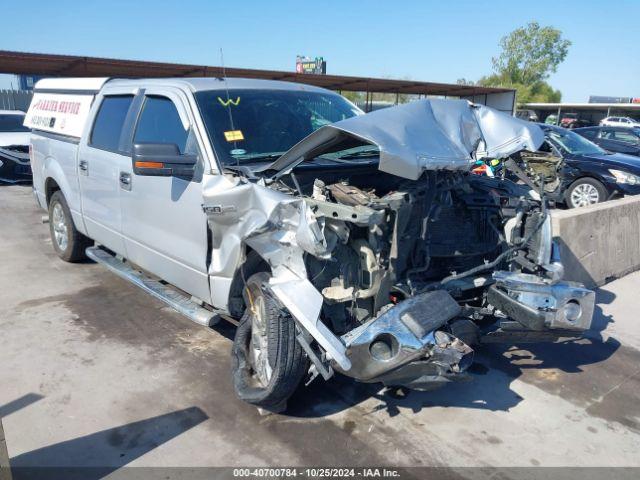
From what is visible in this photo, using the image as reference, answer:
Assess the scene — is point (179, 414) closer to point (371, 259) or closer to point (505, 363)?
point (371, 259)

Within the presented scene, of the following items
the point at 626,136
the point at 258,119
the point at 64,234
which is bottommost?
the point at 64,234

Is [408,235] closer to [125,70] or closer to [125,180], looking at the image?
[125,180]

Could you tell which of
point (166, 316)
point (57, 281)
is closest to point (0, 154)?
point (57, 281)

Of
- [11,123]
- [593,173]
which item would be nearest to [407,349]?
[593,173]

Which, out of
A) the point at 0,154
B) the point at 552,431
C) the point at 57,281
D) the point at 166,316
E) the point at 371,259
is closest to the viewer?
the point at 371,259

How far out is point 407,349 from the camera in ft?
8.97

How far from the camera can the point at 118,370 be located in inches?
158

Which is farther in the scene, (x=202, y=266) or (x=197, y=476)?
(x=202, y=266)

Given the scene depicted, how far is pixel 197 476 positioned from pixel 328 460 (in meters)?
0.73

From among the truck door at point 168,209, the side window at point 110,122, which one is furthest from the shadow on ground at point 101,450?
the side window at point 110,122

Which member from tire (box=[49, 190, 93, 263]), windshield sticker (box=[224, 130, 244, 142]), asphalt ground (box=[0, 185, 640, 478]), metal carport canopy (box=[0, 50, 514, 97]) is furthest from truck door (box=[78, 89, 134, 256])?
metal carport canopy (box=[0, 50, 514, 97])

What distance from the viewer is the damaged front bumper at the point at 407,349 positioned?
2.75 meters

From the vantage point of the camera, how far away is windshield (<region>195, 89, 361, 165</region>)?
3924 mm

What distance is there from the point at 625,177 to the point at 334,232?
8.90 metres
